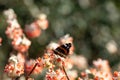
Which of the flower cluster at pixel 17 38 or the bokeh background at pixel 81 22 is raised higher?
the bokeh background at pixel 81 22

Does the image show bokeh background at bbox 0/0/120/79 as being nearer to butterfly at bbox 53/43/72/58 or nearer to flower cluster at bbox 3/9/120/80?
flower cluster at bbox 3/9/120/80

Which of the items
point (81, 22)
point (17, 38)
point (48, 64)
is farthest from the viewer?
point (81, 22)

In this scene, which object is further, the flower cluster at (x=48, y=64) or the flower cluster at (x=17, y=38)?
the flower cluster at (x=17, y=38)

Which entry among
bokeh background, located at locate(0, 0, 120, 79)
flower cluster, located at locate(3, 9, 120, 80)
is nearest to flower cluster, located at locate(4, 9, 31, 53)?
flower cluster, located at locate(3, 9, 120, 80)

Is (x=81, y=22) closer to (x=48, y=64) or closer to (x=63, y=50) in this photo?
(x=48, y=64)

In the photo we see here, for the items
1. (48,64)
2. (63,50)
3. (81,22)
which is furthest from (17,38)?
(81,22)

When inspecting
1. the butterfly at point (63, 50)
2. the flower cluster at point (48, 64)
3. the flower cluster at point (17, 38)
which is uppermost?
the flower cluster at point (17, 38)

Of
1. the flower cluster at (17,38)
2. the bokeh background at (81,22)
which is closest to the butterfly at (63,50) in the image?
the flower cluster at (17,38)

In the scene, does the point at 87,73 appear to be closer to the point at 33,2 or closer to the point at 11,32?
the point at 11,32

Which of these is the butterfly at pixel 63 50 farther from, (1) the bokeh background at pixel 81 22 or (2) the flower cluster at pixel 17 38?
(1) the bokeh background at pixel 81 22

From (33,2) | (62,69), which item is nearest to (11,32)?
(62,69)
